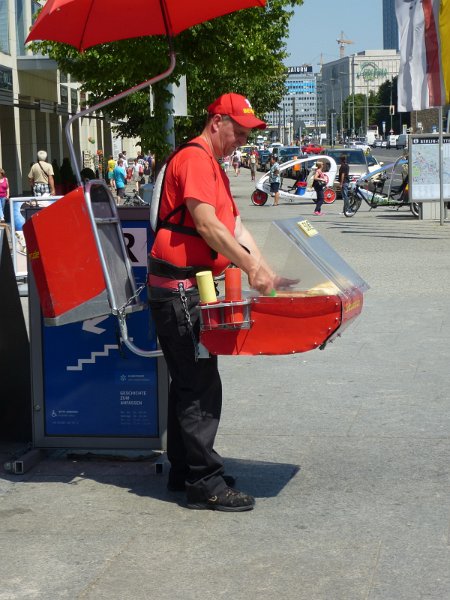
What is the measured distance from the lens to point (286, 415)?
683 centimetres

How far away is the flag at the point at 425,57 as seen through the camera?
20312mm

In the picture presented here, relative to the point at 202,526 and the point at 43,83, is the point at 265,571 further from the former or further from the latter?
the point at 43,83

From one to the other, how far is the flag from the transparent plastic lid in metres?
16.0

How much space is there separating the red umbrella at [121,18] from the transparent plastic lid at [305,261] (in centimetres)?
143

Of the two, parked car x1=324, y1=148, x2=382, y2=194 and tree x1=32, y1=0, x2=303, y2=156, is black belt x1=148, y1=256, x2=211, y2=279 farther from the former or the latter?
parked car x1=324, y1=148, x2=382, y2=194

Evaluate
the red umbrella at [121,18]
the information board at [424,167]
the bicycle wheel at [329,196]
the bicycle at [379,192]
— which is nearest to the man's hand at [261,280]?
the red umbrella at [121,18]

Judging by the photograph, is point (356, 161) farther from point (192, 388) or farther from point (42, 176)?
point (192, 388)

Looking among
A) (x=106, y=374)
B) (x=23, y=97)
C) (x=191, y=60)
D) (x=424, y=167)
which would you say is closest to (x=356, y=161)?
(x=23, y=97)

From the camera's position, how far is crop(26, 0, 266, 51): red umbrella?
18.2 ft

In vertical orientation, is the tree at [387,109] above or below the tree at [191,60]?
above

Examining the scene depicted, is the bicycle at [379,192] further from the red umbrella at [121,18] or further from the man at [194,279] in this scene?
the man at [194,279]

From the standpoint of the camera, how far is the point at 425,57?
20453mm

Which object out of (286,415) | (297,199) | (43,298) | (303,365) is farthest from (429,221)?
(43,298)

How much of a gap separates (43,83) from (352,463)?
39.4 meters
